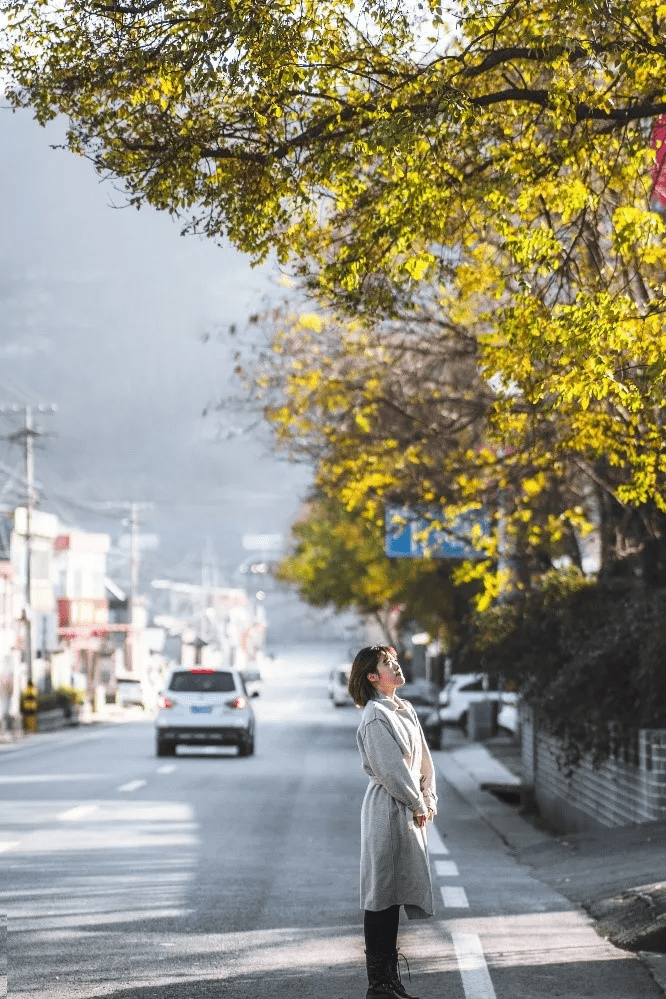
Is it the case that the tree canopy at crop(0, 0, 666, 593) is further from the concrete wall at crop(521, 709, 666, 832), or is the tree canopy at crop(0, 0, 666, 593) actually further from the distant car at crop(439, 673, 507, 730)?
the distant car at crop(439, 673, 507, 730)

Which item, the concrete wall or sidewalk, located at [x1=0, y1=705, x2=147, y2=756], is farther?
sidewalk, located at [x1=0, y1=705, x2=147, y2=756]

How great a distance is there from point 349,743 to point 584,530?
1792 cm

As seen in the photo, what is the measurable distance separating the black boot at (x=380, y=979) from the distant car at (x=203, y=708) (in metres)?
23.1

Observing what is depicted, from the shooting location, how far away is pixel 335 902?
435 inches

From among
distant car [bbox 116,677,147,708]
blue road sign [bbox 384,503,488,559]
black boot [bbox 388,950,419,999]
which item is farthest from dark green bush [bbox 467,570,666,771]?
distant car [bbox 116,677,147,708]

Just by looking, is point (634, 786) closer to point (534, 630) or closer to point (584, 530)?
point (534, 630)

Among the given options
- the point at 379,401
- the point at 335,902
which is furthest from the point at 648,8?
the point at 379,401

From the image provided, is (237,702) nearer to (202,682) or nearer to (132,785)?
(202,682)

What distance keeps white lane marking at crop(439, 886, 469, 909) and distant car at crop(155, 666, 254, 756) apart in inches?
727

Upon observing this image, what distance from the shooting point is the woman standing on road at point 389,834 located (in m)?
7.20

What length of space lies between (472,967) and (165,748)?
77.5 ft

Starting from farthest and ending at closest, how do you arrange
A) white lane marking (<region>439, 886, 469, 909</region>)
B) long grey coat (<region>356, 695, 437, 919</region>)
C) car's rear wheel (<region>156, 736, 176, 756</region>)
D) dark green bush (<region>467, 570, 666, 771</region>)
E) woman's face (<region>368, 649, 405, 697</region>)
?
car's rear wheel (<region>156, 736, 176, 756</region>)
dark green bush (<region>467, 570, 666, 771</region>)
white lane marking (<region>439, 886, 469, 909</region>)
woman's face (<region>368, 649, 405, 697</region>)
long grey coat (<region>356, 695, 437, 919</region>)

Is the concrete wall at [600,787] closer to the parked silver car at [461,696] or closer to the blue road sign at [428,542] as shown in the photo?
the blue road sign at [428,542]

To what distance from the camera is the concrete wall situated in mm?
14648
